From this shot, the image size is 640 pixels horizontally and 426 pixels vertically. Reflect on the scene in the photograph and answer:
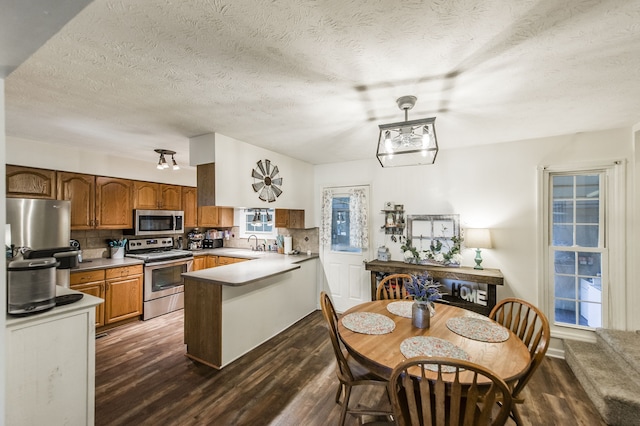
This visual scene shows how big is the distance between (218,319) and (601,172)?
14.1 feet

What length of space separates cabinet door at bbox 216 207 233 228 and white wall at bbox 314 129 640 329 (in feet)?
11.0

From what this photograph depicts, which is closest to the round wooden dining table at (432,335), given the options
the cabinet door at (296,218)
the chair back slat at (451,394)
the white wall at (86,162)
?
the chair back slat at (451,394)

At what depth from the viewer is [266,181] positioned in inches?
137

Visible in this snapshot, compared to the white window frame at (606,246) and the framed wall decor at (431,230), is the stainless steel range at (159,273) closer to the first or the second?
the framed wall decor at (431,230)

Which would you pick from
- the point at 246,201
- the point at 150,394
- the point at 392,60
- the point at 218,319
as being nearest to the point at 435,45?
the point at 392,60

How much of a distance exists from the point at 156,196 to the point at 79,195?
38.5 inches

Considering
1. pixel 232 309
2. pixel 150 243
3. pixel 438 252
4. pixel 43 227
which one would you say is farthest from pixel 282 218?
pixel 43 227

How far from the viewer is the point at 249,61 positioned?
4.90 ft

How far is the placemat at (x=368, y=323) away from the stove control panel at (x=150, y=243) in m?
3.75

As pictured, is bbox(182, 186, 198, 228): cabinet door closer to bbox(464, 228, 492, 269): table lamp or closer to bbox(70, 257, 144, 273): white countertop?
bbox(70, 257, 144, 273): white countertop

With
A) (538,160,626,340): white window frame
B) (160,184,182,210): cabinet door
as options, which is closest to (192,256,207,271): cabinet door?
(160,184,182,210): cabinet door

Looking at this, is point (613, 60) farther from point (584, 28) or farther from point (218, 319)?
point (218, 319)

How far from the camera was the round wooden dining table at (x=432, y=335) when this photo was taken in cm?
143

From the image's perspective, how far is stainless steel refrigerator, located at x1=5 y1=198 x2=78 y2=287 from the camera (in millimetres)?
2734
